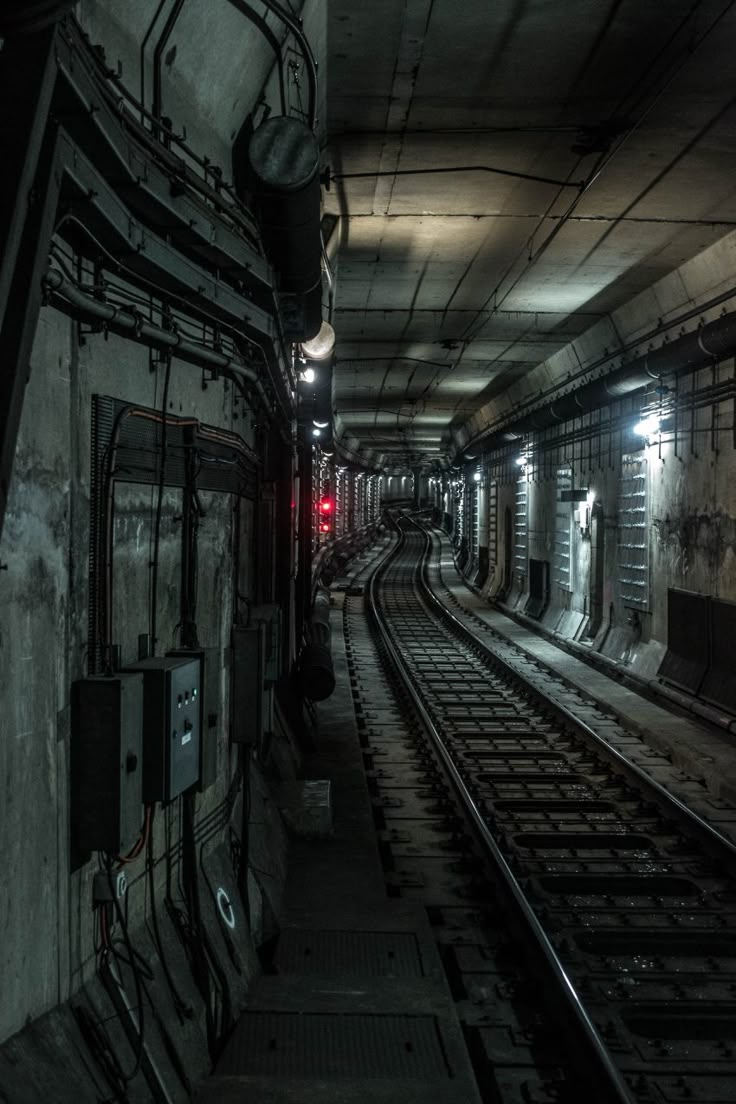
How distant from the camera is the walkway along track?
5.32 meters

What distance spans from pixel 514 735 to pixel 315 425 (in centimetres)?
639

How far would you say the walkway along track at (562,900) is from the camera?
532 centimetres

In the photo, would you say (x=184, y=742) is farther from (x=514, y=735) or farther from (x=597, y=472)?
(x=597, y=472)

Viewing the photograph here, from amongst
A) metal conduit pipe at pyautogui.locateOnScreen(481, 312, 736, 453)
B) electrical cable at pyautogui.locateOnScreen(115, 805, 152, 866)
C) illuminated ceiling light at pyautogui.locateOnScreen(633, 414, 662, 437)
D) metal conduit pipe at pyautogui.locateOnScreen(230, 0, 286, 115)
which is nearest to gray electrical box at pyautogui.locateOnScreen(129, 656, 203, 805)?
electrical cable at pyautogui.locateOnScreen(115, 805, 152, 866)

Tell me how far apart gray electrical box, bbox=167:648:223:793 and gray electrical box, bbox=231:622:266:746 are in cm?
99

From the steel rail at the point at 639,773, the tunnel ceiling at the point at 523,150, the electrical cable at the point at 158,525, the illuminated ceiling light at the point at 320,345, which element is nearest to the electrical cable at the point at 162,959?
the electrical cable at the point at 158,525

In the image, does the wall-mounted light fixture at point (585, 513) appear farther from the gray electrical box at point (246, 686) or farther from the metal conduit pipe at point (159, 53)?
the metal conduit pipe at point (159, 53)

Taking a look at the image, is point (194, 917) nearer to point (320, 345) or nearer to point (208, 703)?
point (208, 703)

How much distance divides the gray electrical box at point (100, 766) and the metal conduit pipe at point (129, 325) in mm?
1471

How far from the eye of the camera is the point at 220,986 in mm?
5473

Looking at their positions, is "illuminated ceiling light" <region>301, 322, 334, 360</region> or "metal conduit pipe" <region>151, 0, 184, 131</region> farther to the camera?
"illuminated ceiling light" <region>301, 322, 334, 360</region>

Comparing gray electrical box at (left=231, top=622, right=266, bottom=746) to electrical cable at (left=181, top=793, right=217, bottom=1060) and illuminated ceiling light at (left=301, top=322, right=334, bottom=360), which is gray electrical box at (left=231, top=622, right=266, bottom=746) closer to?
electrical cable at (left=181, top=793, right=217, bottom=1060)

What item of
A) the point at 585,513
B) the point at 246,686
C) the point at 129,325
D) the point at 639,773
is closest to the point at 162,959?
the point at 246,686

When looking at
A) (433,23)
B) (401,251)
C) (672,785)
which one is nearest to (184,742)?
(433,23)
